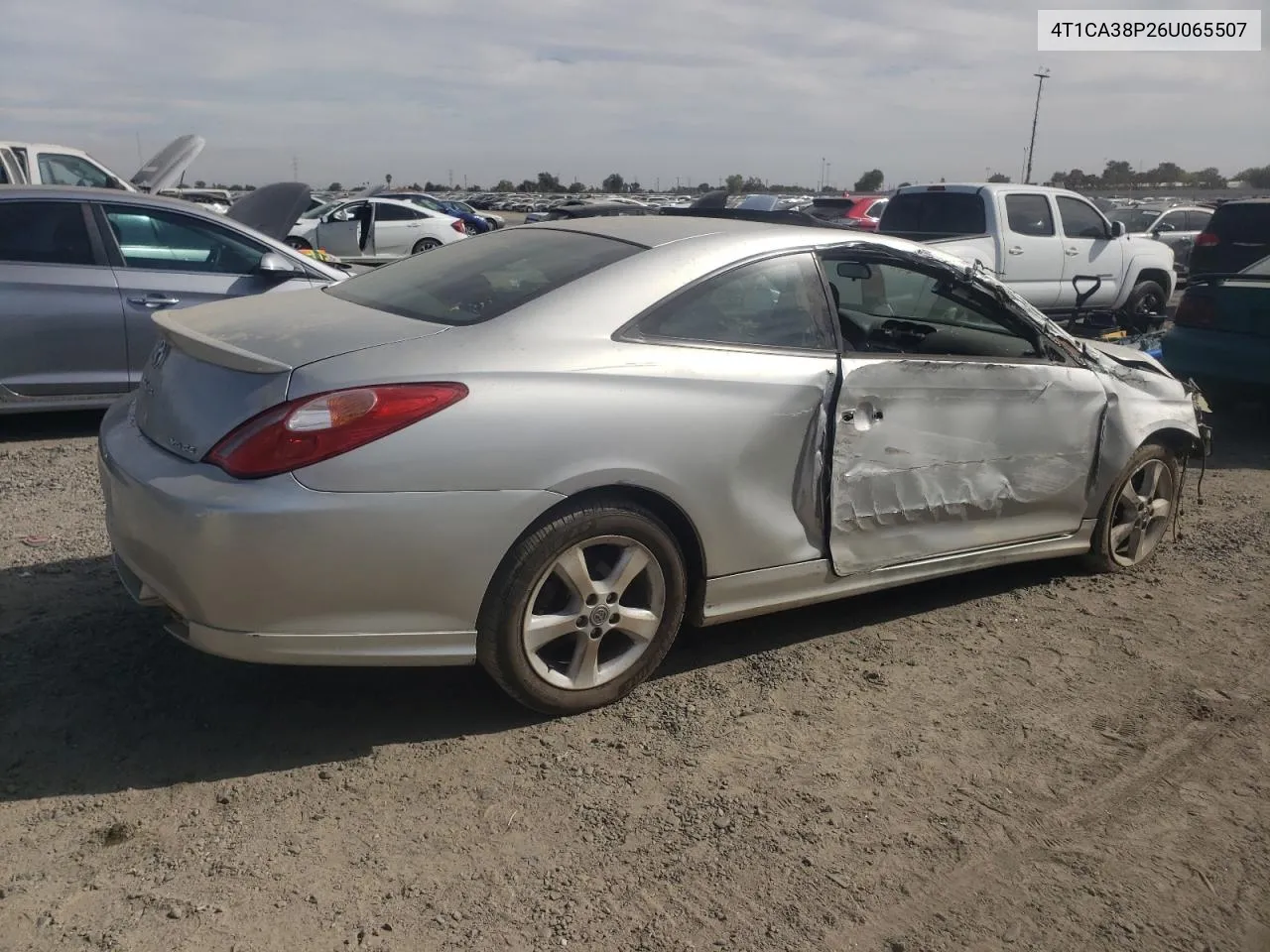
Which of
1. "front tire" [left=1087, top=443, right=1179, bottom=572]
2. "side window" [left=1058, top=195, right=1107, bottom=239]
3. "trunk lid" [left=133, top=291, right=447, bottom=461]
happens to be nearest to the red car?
"side window" [left=1058, top=195, right=1107, bottom=239]

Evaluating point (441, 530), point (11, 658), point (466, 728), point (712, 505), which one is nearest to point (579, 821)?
point (466, 728)

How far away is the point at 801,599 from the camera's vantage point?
3.87 meters

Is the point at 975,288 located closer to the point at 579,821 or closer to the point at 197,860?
the point at 579,821

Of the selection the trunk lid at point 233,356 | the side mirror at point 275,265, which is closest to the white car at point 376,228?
the side mirror at point 275,265

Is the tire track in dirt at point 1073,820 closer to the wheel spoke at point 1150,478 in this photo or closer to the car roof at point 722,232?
the wheel spoke at point 1150,478

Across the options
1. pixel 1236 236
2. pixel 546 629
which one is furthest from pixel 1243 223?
pixel 546 629

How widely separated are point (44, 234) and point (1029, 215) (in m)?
9.47

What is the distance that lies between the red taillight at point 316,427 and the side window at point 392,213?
69.0 ft

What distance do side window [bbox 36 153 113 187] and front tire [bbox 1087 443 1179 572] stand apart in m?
12.3

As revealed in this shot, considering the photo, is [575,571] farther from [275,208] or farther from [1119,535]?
[275,208]

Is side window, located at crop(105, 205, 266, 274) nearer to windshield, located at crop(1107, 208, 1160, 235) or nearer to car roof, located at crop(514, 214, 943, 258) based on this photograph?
car roof, located at crop(514, 214, 943, 258)

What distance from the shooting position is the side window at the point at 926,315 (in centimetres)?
435

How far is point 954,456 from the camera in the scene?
4.14m

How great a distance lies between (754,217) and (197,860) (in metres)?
A: 2.96
